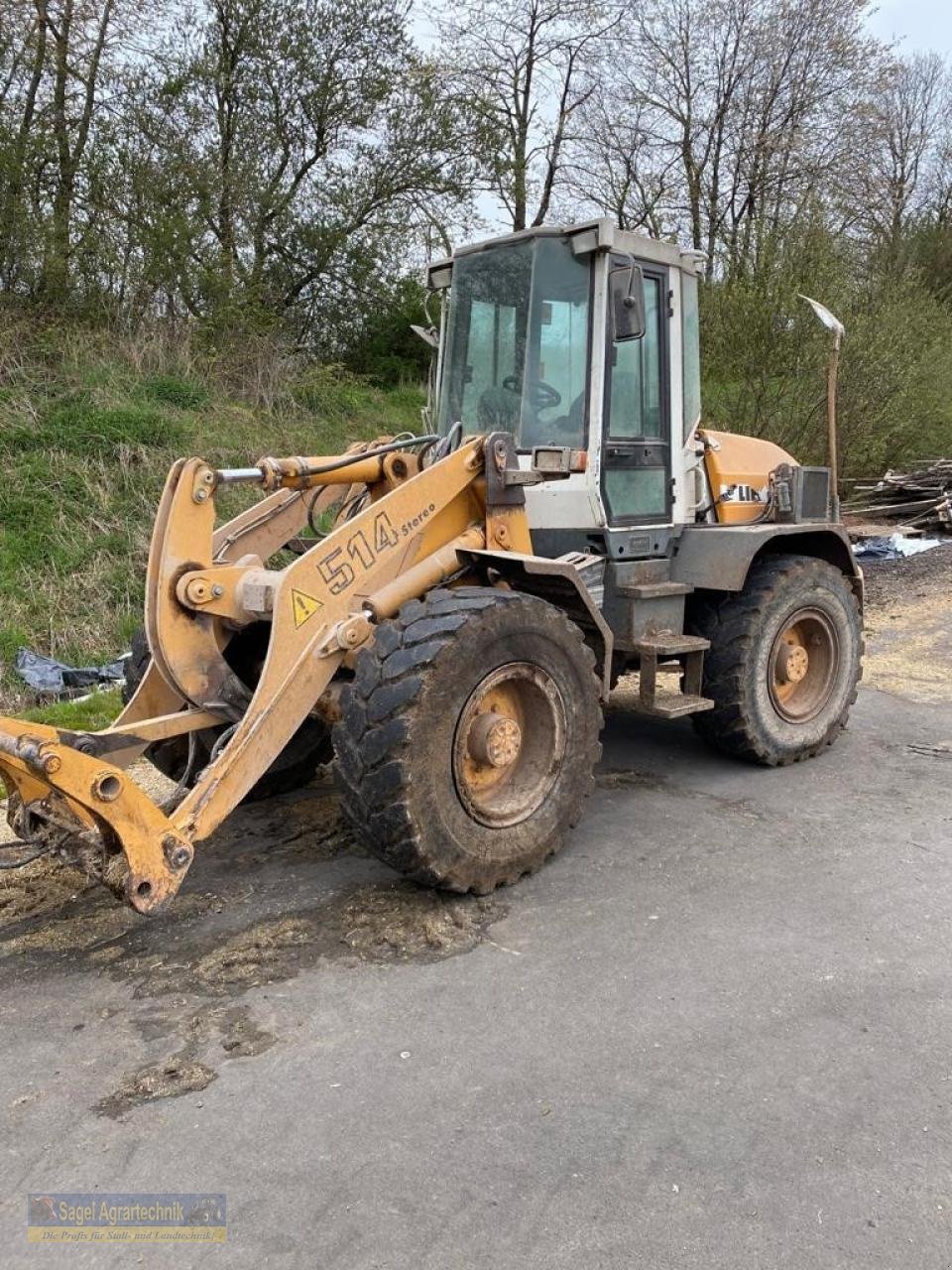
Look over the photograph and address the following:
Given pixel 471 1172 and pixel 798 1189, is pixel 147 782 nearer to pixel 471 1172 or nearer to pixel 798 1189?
pixel 471 1172

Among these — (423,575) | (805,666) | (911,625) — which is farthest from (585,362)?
(911,625)

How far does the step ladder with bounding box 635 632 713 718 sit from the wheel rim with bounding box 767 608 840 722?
0.61 m

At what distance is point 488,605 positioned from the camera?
380 centimetres

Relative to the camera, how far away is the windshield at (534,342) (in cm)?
471

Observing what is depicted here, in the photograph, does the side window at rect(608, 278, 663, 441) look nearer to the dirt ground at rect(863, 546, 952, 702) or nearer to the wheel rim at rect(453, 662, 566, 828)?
the wheel rim at rect(453, 662, 566, 828)

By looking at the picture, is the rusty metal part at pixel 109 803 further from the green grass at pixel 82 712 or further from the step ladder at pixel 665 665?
the green grass at pixel 82 712

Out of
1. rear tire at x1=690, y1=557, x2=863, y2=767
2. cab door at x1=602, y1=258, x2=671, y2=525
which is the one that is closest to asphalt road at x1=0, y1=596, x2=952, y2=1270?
rear tire at x1=690, y1=557, x2=863, y2=767

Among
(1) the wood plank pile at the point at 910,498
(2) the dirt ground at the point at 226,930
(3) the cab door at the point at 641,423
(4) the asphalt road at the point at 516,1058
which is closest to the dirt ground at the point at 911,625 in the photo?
(1) the wood plank pile at the point at 910,498

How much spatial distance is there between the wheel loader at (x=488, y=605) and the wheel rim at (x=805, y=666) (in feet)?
0.05

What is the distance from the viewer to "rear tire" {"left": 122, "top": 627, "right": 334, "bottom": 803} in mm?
4285

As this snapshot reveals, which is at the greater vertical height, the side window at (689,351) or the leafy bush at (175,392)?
the leafy bush at (175,392)

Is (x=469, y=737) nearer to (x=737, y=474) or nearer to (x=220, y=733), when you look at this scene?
(x=220, y=733)

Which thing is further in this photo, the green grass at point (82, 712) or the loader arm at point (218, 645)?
the green grass at point (82, 712)

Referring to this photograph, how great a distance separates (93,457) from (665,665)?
6.51 metres
